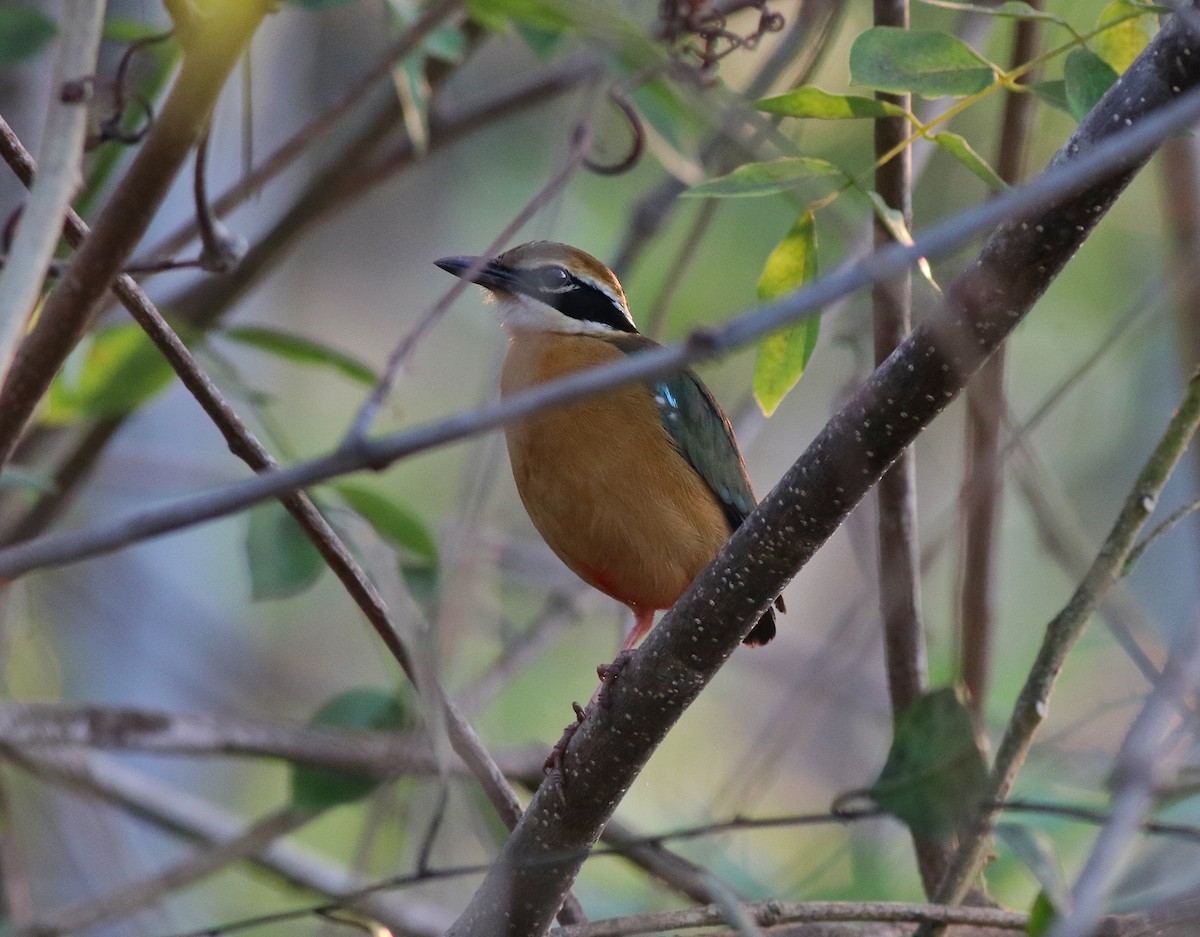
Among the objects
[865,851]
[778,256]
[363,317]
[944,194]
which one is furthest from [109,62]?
[363,317]

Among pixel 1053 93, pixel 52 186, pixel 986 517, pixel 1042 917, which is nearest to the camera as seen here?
pixel 52 186

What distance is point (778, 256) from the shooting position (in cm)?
323

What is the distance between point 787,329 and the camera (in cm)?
323

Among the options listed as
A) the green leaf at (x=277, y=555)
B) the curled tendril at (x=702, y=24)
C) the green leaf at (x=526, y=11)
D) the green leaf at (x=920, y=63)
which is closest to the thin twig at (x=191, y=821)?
the green leaf at (x=277, y=555)

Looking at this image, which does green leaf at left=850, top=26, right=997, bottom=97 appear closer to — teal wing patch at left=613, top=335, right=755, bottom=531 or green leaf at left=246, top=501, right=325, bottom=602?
teal wing patch at left=613, top=335, right=755, bottom=531

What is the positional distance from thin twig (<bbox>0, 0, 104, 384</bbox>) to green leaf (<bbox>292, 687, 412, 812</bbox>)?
2.47m

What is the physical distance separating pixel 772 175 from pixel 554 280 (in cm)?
223

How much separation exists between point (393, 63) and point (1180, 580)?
8315mm

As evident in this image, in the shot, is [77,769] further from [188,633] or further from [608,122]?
[608,122]

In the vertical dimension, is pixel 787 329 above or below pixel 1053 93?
below

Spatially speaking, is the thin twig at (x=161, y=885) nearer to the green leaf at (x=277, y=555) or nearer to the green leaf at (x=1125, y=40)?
the green leaf at (x=277, y=555)

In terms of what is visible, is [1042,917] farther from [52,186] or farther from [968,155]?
[52,186]

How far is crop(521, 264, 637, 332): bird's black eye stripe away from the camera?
510cm

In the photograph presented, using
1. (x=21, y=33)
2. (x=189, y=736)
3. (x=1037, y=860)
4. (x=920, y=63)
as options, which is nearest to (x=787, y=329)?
(x=920, y=63)
